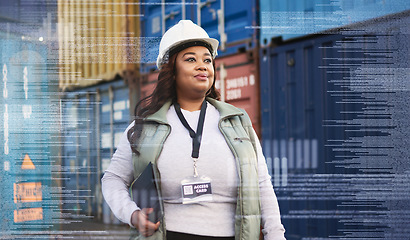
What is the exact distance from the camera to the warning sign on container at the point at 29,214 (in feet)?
7.07

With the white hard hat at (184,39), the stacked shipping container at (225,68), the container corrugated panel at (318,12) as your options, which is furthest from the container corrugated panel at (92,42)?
the container corrugated panel at (318,12)

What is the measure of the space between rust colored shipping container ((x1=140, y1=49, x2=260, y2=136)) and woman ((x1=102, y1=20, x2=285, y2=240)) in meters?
0.59

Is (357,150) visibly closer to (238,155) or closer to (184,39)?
(238,155)

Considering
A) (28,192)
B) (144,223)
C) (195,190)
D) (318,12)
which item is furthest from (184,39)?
(28,192)

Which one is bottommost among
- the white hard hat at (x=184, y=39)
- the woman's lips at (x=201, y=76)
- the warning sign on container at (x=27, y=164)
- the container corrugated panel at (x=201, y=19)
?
the warning sign on container at (x=27, y=164)

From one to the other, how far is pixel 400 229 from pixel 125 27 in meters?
1.88

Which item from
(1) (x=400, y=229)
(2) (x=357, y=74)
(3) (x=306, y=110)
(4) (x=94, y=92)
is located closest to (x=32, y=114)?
(4) (x=94, y=92)

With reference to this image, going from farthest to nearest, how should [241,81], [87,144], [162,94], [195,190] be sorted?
[241,81] → [87,144] → [162,94] → [195,190]

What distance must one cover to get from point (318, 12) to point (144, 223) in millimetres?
1479

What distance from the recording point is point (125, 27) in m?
2.18

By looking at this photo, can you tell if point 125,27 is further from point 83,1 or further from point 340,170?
point 340,170

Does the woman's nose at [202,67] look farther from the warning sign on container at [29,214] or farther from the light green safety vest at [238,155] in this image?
the warning sign on container at [29,214]

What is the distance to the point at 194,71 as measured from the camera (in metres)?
1.69

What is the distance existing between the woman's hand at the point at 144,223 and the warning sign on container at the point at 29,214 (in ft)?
2.58
